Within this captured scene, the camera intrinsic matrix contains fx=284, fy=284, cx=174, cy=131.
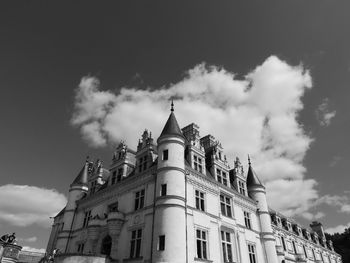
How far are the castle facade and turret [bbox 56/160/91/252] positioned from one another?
0.13 meters

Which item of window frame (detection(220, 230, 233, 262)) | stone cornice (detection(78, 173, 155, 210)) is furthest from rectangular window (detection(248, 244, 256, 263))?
stone cornice (detection(78, 173, 155, 210))

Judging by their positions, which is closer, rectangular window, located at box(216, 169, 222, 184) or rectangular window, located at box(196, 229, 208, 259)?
rectangular window, located at box(196, 229, 208, 259)

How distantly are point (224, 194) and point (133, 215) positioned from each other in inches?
432

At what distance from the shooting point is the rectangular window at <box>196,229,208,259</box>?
86.0 ft

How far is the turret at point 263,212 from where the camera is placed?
35312 millimetres

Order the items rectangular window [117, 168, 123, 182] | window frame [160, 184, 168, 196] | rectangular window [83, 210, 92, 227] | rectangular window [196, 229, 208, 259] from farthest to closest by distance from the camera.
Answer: rectangular window [83, 210, 92, 227] → rectangular window [117, 168, 123, 182] → window frame [160, 184, 168, 196] → rectangular window [196, 229, 208, 259]

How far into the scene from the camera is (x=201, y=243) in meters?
26.8

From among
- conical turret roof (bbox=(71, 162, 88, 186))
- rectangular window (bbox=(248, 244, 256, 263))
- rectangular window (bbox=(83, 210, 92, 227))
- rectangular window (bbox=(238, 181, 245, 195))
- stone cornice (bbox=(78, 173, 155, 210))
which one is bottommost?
rectangular window (bbox=(248, 244, 256, 263))

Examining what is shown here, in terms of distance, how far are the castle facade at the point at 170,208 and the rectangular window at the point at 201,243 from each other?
0.29ft

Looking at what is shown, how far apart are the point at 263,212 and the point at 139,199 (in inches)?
722

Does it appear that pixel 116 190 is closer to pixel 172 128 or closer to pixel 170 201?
pixel 170 201

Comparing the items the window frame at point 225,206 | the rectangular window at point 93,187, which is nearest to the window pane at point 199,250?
the window frame at point 225,206

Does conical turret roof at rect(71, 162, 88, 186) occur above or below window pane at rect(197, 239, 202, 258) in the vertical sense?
above

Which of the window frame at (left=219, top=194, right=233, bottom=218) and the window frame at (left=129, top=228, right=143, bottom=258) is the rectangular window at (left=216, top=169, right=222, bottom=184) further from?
the window frame at (left=129, top=228, right=143, bottom=258)
